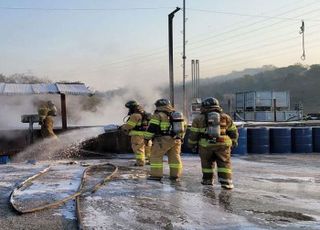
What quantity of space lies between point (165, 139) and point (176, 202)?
2407mm

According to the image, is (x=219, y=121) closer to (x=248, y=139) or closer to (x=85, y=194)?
(x=85, y=194)

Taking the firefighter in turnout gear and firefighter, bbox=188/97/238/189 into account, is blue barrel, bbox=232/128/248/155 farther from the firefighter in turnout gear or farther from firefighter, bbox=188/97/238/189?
firefighter, bbox=188/97/238/189

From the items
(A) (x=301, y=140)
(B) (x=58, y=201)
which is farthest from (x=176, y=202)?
(A) (x=301, y=140)

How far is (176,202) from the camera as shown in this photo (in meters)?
7.24

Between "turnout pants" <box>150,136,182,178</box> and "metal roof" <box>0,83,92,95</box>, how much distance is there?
766 centimetres

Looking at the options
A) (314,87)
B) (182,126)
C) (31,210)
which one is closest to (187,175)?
(182,126)

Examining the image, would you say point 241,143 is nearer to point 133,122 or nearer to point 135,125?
point 135,125

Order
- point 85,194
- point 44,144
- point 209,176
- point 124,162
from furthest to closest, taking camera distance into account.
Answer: point 44,144
point 124,162
point 209,176
point 85,194

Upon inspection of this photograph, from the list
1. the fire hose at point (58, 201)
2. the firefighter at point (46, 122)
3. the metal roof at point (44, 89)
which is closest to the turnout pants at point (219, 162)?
the fire hose at point (58, 201)

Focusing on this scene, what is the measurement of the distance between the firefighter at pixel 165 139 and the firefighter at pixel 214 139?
0.68 meters

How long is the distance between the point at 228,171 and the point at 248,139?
774 cm

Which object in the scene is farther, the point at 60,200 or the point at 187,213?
the point at 60,200

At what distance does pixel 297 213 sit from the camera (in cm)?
670

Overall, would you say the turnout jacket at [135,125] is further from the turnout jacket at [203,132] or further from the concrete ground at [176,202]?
the turnout jacket at [203,132]
